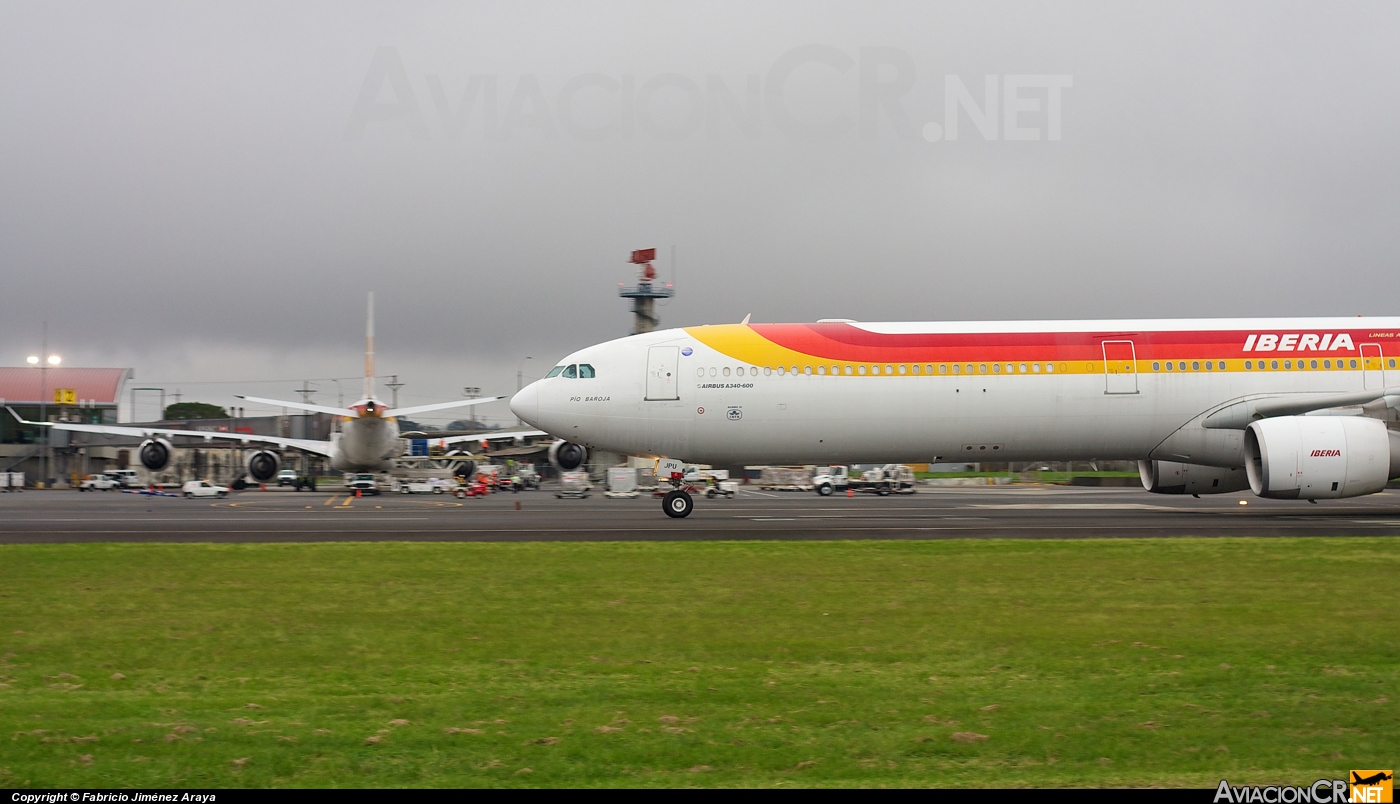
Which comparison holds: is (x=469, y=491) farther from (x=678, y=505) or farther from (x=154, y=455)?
(x=678, y=505)

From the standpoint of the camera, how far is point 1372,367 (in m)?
23.3

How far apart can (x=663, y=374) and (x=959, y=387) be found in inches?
270

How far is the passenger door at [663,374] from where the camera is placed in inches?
928

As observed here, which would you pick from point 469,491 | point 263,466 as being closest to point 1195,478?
point 469,491

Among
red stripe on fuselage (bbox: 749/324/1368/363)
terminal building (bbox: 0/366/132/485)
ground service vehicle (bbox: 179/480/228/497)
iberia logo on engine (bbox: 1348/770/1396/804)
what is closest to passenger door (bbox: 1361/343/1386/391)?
red stripe on fuselage (bbox: 749/324/1368/363)

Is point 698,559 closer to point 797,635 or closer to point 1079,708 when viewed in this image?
point 797,635

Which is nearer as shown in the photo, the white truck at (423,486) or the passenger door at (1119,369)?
the passenger door at (1119,369)

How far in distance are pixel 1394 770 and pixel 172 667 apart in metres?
8.70

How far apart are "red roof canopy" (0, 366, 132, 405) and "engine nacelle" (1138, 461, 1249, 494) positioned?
10895cm

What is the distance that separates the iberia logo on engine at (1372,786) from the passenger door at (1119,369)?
60.8 feet

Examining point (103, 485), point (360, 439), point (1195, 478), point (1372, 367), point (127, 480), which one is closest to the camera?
point (1372, 367)

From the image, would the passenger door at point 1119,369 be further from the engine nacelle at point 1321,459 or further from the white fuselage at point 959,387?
the engine nacelle at point 1321,459

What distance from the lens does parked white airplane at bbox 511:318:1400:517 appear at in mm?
23141

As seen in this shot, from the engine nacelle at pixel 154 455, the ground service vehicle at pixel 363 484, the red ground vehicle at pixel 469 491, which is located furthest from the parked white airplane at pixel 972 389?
the engine nacelle at pixel 154 455
